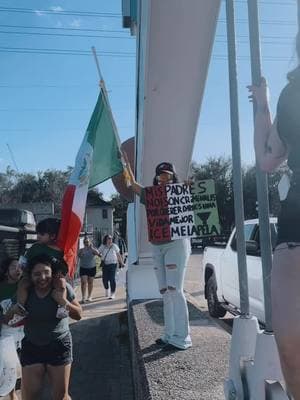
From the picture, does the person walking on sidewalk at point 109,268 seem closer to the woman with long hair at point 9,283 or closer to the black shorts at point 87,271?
the black shorts at point 87,271

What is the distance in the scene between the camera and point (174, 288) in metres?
4.28

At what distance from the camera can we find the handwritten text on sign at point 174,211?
4340 mm

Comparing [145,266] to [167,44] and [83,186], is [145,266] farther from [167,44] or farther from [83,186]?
[167,44]

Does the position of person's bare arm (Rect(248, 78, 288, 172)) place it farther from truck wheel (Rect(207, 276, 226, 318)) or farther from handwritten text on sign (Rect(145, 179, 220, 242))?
truck wheel (Rect(207, 276, 226, 318))

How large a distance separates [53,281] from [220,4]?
245 cm

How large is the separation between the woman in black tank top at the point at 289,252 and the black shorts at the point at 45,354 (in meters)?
2.41

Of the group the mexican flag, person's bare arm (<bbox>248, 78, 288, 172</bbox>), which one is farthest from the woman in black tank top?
the mexican flag

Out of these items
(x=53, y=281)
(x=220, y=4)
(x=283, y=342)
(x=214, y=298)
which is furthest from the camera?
(x=214, y=298)

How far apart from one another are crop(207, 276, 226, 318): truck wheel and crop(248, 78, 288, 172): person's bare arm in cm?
783

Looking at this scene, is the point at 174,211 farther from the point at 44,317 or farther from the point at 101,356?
the point at 101,356

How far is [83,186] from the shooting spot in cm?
420

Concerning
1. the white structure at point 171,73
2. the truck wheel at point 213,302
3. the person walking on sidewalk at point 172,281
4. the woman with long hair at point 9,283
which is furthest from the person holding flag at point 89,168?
the truck wheel at point 213,302

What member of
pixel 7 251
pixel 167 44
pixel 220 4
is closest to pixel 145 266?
pixel 7 251

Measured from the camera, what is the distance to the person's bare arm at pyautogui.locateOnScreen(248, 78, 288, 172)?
1.77 metres
